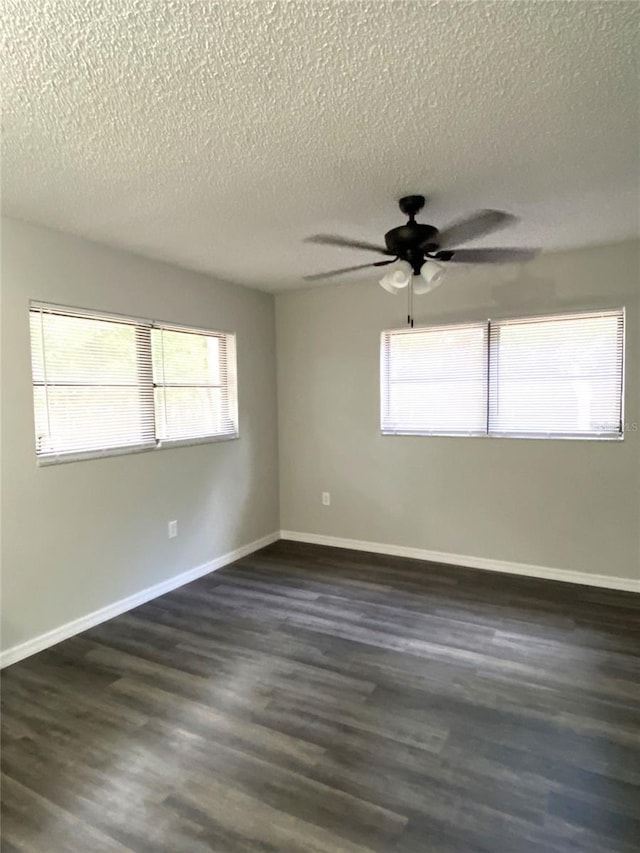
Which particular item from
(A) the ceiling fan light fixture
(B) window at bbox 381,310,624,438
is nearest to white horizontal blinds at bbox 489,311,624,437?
(B) window at bbox 381,310,624,438

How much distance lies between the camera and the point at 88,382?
3.01 meters

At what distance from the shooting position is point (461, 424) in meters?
3.92

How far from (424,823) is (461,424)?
9.19 feet

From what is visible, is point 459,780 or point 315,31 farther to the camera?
point 459,780

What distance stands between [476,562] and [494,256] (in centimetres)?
237

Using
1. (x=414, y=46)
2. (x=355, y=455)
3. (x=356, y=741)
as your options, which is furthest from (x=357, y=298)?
A: (x=356, y=741)

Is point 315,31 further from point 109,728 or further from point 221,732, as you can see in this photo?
point 109,728

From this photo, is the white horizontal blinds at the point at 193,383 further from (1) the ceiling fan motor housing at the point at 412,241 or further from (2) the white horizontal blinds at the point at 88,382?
(1) the ceiling fan motor housing at the point at 412,241

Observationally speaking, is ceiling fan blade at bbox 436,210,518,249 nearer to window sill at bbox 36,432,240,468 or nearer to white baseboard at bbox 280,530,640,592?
window sill at bbox 36,432,240,468

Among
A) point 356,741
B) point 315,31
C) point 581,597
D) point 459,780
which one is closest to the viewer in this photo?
point 315,31

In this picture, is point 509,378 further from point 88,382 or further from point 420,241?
point 88,382

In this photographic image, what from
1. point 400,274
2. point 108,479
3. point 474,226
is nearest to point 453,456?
point 474,226

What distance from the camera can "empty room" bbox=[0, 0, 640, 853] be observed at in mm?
1524

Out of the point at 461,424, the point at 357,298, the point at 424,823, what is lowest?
the point at 424,823
